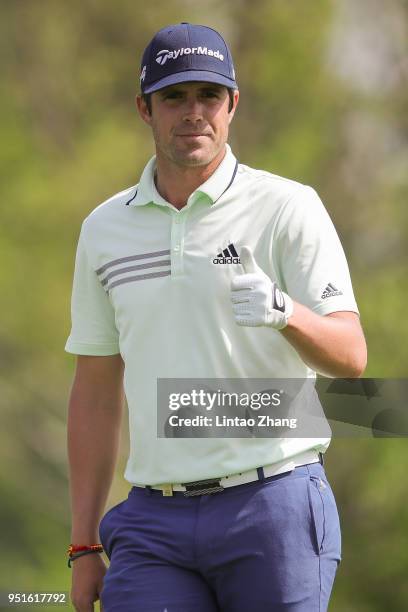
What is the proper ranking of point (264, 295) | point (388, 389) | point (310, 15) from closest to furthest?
point (264, 295)
point (388, 389)
point (310, 15)

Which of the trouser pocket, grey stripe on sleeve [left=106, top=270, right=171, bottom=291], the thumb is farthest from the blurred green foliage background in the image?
the thumb

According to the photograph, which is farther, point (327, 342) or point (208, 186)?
point (208, 186)

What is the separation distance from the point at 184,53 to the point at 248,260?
705 millimetres

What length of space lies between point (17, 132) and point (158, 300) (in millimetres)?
7490

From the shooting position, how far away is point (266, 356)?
114 inches

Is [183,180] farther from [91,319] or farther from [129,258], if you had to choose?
[91,319]

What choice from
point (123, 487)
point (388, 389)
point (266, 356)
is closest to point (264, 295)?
point (266, 356)

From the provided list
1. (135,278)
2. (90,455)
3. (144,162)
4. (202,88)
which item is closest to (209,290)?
(135,278)

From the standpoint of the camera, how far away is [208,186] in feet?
10.1

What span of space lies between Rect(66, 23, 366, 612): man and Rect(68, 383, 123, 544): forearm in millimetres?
174

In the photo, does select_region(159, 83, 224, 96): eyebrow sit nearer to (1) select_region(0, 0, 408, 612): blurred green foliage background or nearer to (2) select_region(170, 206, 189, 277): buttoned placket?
(2) select_region(170, 206, 189, 277): buttoned placket

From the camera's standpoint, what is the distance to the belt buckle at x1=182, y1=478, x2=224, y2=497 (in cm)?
286

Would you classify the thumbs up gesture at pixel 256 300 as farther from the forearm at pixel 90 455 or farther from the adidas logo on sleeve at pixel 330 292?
the forearm at pixel 90 455

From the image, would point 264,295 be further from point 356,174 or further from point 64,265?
point 356,174
